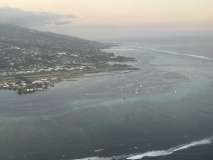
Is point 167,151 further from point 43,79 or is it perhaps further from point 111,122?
point 43,79

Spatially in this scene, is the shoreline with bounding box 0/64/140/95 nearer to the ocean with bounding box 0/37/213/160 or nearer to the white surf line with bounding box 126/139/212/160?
the ocean with bounding box 0/37/213/160

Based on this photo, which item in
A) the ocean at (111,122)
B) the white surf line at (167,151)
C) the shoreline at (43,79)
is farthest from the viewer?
the shoreline at (43,79)

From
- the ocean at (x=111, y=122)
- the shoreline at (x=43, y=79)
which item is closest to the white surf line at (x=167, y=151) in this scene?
the ocean at (x=111, y=122)

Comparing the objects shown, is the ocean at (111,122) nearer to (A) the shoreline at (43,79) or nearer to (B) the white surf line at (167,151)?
(B) the white surf line at (167,151)

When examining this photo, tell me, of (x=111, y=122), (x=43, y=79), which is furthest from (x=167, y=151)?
(x=43, y=79)

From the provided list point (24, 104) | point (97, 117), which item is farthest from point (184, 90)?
point (24, 104)

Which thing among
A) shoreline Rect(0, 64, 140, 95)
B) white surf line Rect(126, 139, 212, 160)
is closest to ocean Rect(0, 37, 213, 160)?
white surf line Rect(126, 139, 212, 160)

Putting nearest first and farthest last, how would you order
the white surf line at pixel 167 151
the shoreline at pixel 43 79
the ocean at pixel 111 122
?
the white surf line at pixel 167 151 < the ocean at pixel 111 122 < the shoreline at pixel 43 79

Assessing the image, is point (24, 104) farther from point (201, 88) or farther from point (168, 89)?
point (201, 88)
